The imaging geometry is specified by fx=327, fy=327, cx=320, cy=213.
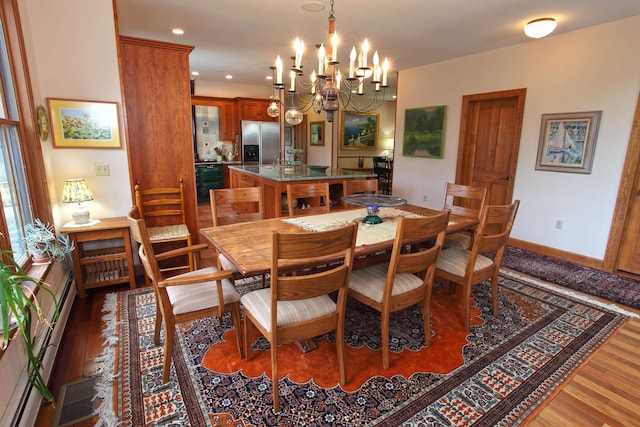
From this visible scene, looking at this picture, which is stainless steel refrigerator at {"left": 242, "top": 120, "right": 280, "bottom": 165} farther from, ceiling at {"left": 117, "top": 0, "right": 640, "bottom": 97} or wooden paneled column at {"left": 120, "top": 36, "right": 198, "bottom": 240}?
wooden paneled column at {"left": 120, "top": 36, "right": 198, "bottom": 240}

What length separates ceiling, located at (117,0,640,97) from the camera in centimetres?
299

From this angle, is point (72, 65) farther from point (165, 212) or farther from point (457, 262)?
point (457, 262)

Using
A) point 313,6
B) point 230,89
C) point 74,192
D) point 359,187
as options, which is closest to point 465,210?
point 359,187

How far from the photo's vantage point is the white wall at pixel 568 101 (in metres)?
3.32

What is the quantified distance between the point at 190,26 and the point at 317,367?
3.80 metres

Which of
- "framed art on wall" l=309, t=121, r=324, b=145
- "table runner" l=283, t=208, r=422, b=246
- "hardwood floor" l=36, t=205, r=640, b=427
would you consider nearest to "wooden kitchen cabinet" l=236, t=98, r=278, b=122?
"framed art on wall" l=309, t=121, r=324, b=145

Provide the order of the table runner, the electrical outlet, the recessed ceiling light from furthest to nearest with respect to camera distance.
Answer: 1. the recessed ceiling light
2. the electrical outlet
3. the table runner

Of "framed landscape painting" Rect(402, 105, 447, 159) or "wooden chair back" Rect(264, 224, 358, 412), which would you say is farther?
"framed landscape painting" Rect(402, 105, 447, 159)

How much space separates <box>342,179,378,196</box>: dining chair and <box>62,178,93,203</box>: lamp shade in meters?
2.22

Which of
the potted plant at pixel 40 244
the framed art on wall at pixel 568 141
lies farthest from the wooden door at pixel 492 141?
the potted plant at pixel 40 244

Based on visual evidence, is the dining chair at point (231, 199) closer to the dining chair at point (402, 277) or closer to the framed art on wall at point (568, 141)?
the dining chair at point (402, 277)

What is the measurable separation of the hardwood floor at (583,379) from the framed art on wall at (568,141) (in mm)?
1887

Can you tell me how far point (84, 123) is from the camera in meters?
2.71

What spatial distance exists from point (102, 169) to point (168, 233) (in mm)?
775
